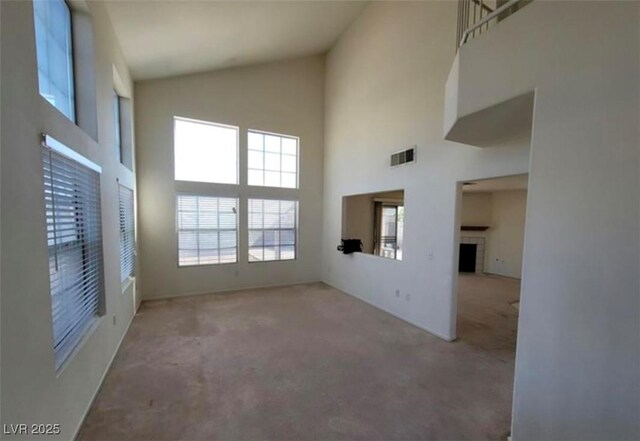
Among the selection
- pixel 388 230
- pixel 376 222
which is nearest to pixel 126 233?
pixel 376 222

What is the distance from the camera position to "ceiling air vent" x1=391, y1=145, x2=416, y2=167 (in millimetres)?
4126

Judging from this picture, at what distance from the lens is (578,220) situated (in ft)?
5.06

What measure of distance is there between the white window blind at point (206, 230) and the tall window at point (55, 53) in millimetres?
2962

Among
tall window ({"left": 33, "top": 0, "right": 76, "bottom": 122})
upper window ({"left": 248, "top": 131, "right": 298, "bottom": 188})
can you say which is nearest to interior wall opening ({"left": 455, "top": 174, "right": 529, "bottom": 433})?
upper window ({"left": 248, "top": 131, "right": 298, "bottom": 188})

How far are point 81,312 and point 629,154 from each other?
12.3 ft

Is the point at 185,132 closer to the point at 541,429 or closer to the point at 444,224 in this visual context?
the point at 444,224

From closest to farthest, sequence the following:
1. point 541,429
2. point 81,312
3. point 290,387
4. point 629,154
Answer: point 629,154 → point 541,429 → point 81,312 → point 290,387

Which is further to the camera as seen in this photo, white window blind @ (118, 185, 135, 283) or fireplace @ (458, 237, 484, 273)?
fireplace @ (458, 237, 484, 273)

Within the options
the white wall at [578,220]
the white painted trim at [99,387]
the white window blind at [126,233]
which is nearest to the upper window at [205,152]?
the white window blind at [126,233]

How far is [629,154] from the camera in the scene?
1357mm

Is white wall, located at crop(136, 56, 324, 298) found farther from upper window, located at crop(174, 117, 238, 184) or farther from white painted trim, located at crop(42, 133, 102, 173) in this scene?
white painted trim, located at crop(42, 133, 102, 173)

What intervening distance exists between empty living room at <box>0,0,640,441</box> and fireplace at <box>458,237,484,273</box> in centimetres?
129

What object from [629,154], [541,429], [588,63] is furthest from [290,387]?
[588,63]

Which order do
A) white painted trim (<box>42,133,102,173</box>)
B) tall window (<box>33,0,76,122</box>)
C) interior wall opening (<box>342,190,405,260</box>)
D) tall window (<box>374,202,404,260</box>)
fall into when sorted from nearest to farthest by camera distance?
white painted trim (<box>42,133,102,173</box>)
tall window (<box>33,0,76,122</box>)
interior wall opening (<box>342,190,405,260</box>)
tall window (<box>374,202,404,260</box>)
